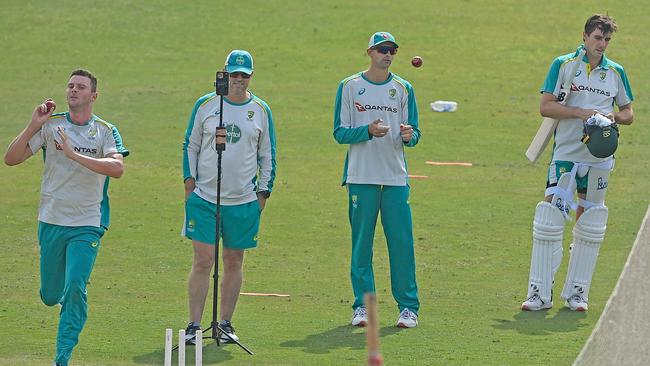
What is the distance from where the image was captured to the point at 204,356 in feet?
33.9

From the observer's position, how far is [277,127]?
70.2ft

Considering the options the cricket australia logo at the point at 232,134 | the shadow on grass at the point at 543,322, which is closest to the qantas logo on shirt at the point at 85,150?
the cricket australia logo at the point at 232,134

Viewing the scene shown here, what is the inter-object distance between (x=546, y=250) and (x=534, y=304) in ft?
1.54

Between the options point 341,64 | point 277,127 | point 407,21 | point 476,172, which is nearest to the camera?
point 476,172

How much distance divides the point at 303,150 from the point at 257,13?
26.1 ft

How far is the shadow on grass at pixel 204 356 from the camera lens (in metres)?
10.1

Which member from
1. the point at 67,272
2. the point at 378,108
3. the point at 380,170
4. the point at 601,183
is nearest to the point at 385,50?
the point at 378,108

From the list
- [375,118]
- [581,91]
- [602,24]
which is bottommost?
[375,118]

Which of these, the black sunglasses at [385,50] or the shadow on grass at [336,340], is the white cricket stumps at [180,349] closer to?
the shadow on grass at [336,340]

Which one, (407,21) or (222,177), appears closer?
(222,177)

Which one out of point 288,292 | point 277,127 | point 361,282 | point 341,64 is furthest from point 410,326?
point 341,64

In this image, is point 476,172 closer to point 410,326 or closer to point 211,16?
point 410,326

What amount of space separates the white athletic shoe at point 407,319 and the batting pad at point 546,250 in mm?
1187

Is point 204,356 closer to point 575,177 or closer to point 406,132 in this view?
point 406,132
